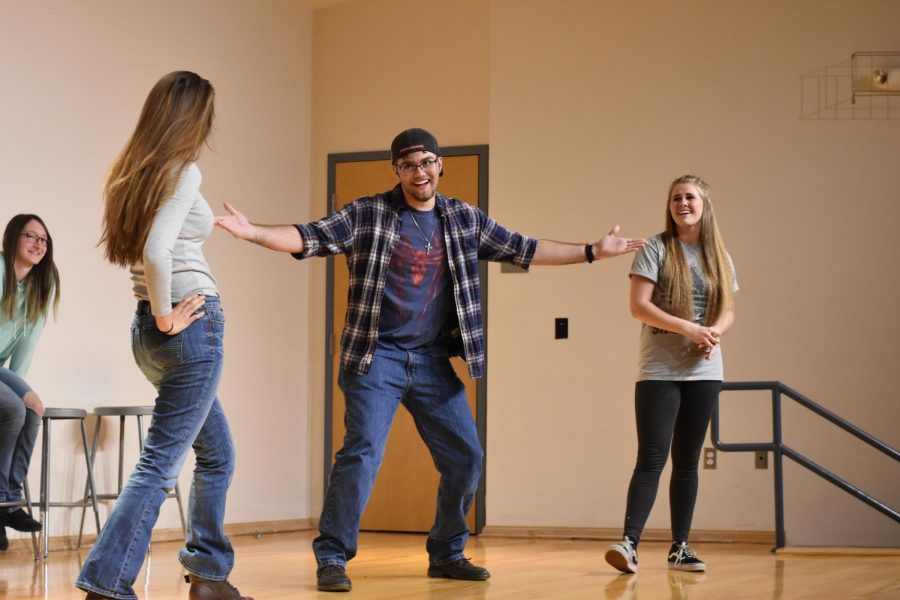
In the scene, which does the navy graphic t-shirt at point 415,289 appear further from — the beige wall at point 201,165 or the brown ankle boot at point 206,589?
the beige wall at point 201,165

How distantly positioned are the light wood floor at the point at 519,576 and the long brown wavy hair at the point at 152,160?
3.94 feet

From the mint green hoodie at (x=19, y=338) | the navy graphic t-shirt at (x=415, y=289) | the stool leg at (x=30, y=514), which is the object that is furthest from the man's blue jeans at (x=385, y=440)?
the mint green hoodie at (x=19, y=338)

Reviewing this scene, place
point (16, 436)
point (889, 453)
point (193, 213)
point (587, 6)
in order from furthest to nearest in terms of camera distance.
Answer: point (587, 6)
point (889, 453)
point (16, 436)
point (193, 213)

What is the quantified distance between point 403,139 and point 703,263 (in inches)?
50.0

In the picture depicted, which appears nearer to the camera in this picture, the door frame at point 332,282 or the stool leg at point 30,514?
the stool leg at point 30,514

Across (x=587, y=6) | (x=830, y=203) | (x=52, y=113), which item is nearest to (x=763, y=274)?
(x=830, y=203)

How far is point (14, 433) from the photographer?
16.1 ft

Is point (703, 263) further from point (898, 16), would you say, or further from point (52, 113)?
point (52, 113)

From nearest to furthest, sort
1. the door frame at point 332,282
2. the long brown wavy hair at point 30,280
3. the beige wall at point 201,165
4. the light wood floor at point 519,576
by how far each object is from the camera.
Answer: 1. the light wood floor at point 519,576
2. the long brown wavy hair at point 30,280
3. the beige wall at point 201,165
4. the door frame at point 332,282

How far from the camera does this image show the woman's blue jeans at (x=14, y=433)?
4.89m

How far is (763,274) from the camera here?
6094mm

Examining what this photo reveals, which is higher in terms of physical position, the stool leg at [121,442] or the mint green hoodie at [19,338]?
the mint green hoodie at [19,338]

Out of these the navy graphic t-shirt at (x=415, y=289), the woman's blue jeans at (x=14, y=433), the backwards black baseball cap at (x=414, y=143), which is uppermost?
the backwards black baseball cap at (x=414, y=143)

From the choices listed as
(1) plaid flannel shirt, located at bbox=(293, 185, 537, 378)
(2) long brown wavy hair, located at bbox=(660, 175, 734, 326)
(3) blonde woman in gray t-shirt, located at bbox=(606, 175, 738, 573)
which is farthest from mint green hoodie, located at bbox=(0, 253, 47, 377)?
(2) long brown wavy hair, located at bbox=(660, 175, 734, 326)
